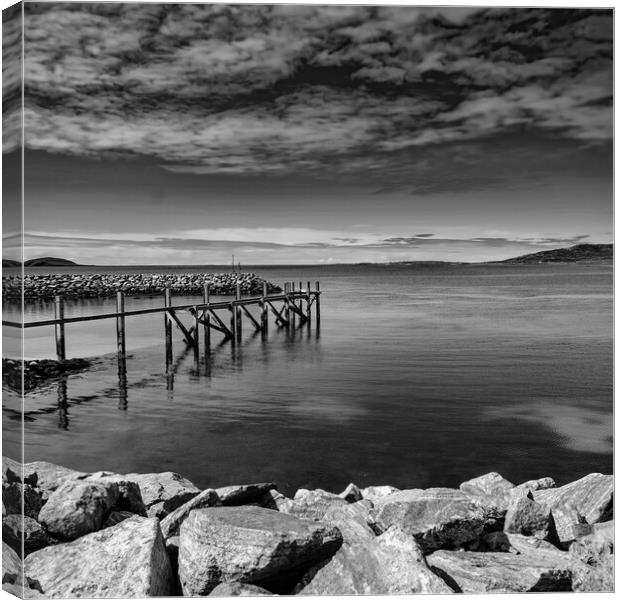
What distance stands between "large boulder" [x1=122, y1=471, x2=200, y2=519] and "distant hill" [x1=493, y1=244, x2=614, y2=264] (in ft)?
12.9

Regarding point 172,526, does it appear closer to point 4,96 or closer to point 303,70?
point 4,96

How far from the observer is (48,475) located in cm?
513

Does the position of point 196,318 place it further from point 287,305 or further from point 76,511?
point 76,511

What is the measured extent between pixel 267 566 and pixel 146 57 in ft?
13.0

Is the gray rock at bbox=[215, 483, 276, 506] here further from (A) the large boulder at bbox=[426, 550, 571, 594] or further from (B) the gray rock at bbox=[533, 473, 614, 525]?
(B) the gray rock at bbox=[533, 473, 614, 525]

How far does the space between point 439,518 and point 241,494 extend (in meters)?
1.48

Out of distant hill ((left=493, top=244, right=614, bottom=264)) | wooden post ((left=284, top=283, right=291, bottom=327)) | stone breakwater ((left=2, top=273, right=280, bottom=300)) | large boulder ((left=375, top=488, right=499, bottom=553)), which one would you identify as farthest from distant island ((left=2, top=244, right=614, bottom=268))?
stone breakwater ((left=2, top=273, right=280, bottom=300))

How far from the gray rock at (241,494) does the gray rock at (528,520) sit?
184 cm

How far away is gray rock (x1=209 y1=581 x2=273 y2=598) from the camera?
3717mm

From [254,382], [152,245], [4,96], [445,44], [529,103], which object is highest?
[445,44]

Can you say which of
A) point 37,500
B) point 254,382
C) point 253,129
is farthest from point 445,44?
point 254,382

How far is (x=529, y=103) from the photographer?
18.4 ft

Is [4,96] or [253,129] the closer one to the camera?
[4,96]

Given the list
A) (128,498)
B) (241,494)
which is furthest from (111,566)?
(241,494)
